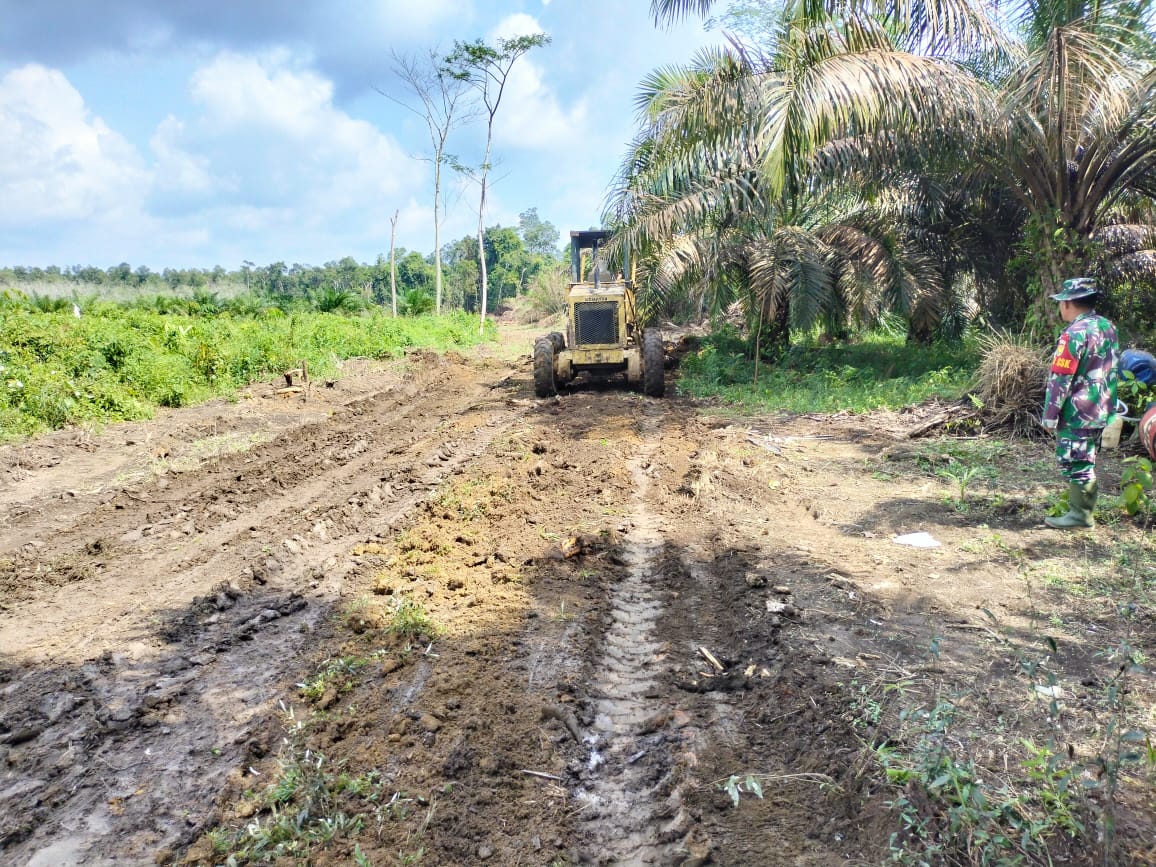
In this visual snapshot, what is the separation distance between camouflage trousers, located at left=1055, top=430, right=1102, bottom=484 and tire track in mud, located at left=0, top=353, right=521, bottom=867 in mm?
5104

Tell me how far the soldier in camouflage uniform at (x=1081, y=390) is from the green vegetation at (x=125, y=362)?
456 inches

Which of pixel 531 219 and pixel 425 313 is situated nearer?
pixel 425 313

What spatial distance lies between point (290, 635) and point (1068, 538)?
519 cm

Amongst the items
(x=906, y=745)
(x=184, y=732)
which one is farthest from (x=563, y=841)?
(x=184, y=732)

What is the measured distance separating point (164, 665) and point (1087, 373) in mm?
6112

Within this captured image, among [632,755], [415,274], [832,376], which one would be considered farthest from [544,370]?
[415,274]

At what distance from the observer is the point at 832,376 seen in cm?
1253

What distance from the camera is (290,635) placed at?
427 centimetres

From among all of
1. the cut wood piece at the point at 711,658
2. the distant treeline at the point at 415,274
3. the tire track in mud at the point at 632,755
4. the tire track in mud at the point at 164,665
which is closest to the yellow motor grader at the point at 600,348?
the tire track in mud at the point at 164,665

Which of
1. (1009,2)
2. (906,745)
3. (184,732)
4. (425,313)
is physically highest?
(1009,2)

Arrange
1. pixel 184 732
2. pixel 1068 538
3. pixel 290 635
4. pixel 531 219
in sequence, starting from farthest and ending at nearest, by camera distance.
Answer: pixel 531 219
pixel 1068 538
pixel 290 635
pixel 184 732

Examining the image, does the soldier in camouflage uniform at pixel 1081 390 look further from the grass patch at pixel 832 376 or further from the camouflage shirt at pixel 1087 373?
the grass patch at pixel 832 376

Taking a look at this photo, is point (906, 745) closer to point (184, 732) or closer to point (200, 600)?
point (184, 732)

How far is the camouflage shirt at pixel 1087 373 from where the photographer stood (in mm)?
4918
